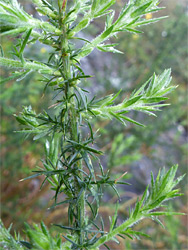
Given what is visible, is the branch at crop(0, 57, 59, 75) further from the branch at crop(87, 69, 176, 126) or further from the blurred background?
the blurred background

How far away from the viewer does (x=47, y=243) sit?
0.48m

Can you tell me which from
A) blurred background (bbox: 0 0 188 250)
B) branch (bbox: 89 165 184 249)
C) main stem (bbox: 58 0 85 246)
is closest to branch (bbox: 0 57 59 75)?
main stem (bbox: 58 0 85 246)

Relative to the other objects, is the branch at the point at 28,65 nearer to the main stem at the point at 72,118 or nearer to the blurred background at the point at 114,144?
the main stem at the point at 72,118

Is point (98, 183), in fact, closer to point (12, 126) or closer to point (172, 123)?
point (12, 126)

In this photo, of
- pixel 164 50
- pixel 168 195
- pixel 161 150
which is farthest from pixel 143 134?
pixel 168 195

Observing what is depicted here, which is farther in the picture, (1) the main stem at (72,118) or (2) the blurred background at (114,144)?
(2) the blurred background at (114,144)

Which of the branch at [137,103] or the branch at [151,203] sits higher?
the branch at [137,103]

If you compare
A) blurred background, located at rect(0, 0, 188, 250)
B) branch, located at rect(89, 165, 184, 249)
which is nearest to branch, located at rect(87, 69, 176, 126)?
branch, located at rect(89, 165, 184, 249)

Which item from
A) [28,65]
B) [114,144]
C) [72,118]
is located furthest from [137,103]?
[114,144]

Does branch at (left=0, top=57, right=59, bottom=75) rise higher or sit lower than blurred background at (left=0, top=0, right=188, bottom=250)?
higher

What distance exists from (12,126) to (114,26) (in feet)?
6.86

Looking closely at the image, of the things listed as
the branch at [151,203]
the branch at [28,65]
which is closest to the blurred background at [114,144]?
the branch at [151,203]

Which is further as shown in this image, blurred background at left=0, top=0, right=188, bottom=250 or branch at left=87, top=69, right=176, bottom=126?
blurred background at left=0, top=0, right=188, bottom=250

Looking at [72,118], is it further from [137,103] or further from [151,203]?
[151,203]
